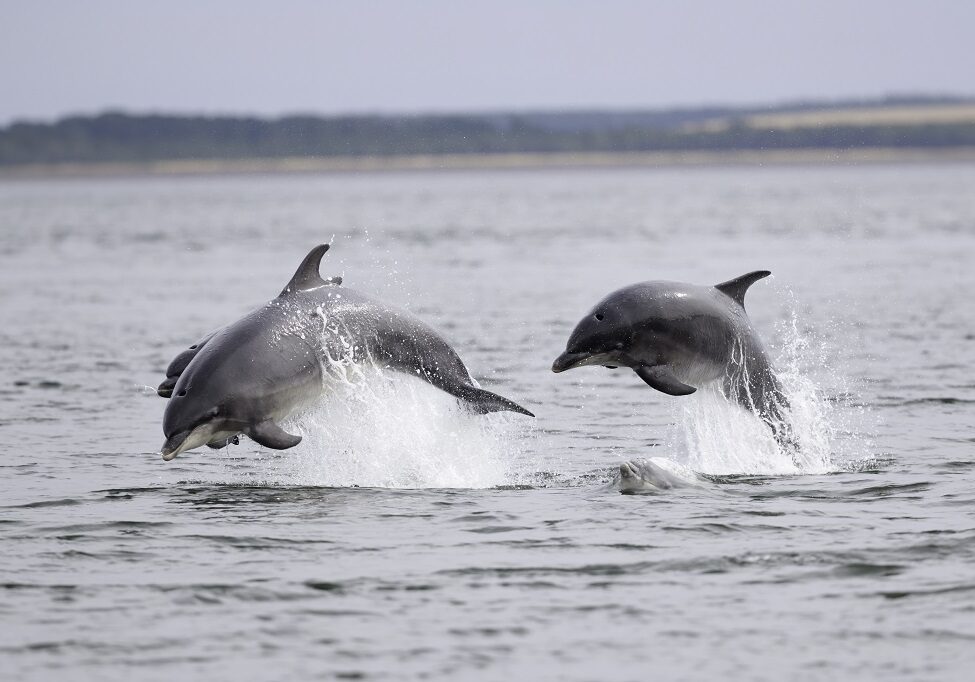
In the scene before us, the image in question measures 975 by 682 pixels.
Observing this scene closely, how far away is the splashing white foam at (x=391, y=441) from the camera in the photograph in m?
14.0

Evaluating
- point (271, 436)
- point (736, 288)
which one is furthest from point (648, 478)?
point (271, 436)

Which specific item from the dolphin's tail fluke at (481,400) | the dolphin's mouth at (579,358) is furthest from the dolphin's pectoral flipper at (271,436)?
the dolphin's mouth at (579,358)

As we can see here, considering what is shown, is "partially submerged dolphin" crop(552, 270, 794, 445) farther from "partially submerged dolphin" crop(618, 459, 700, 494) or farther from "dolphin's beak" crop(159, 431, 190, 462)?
"dolphin's beak" crop(159, 431, 190, 462)

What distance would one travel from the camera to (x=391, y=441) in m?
14.6

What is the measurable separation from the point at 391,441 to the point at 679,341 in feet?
8.84

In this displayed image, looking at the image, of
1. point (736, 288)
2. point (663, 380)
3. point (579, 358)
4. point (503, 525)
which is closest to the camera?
point (503, 525)

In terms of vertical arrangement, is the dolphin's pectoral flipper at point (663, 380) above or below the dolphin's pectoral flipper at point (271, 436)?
above

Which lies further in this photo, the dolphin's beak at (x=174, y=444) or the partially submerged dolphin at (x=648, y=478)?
the partially submerged dolphin at (x=648, y=478)

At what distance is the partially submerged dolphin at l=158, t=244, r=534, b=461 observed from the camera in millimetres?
12602

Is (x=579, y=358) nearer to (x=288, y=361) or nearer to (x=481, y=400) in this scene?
(x=481, y=400)

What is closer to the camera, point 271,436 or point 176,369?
point 271,436

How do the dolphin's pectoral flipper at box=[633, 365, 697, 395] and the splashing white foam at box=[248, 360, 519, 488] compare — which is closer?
the dolphin's pectoral flipper at box=[633, 365, 697, 395]

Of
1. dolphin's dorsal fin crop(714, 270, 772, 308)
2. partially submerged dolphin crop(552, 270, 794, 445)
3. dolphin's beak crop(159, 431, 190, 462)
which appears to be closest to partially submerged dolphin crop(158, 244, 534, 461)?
Result: dolphin's beak crop(159, 431, 190, 462)

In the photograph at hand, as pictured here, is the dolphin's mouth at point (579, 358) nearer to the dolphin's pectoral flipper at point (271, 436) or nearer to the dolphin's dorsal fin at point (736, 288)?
the dolphin's dorsal fin at point (736, 288)
